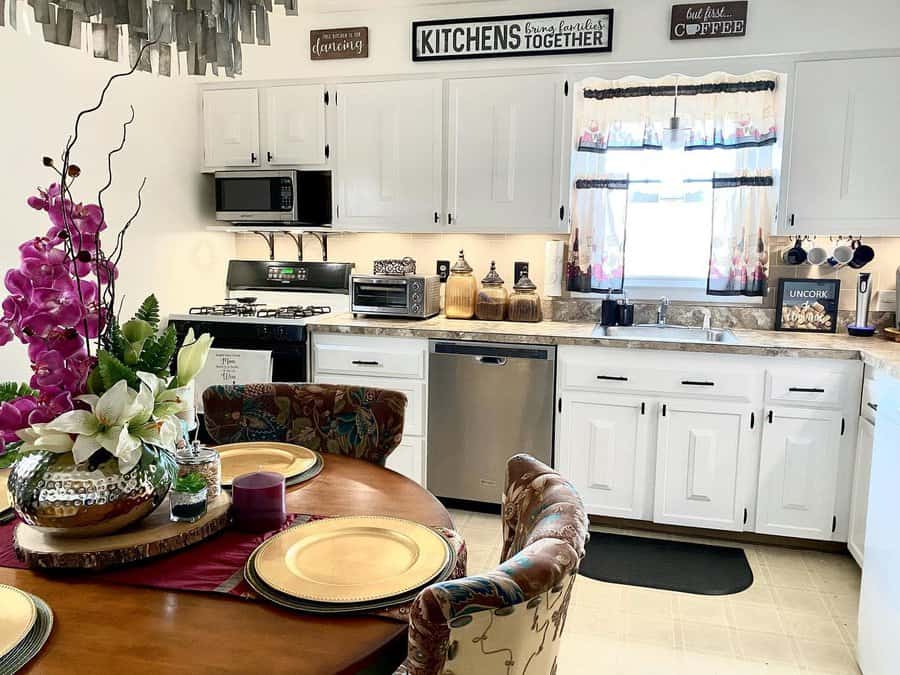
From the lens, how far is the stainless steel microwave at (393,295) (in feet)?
11.5

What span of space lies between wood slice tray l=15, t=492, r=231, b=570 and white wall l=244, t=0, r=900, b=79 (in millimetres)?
2835

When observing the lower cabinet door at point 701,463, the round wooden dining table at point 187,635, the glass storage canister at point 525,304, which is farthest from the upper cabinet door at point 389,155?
the round wooden dining table at point 187,635

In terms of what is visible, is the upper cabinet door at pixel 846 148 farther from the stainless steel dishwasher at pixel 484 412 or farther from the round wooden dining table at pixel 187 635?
the round wooden dining table at pixel 187 635

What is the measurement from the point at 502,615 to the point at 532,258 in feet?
10.0

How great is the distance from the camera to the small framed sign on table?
3324 mm

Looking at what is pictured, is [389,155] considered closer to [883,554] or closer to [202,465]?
[202,465]

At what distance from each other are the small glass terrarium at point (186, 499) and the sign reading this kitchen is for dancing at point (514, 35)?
9.17ft

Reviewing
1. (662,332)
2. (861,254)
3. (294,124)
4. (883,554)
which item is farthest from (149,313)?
(861,254)

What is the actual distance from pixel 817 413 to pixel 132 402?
8.99 ft

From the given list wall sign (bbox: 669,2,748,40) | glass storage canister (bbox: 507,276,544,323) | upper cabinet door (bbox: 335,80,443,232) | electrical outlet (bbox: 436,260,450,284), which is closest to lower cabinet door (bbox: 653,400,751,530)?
glass storage canister (bbox: 507,276,544,323)

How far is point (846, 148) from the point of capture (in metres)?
3.09

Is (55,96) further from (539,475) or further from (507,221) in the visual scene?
(539,475)

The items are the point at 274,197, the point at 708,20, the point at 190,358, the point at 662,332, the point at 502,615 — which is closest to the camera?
the point at 502,615

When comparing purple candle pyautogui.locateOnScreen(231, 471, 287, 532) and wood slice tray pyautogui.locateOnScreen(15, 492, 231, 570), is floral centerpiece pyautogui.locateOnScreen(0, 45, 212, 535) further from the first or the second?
purple candle pyautogui.locateOnScreen(231, 471, 287, 532)
